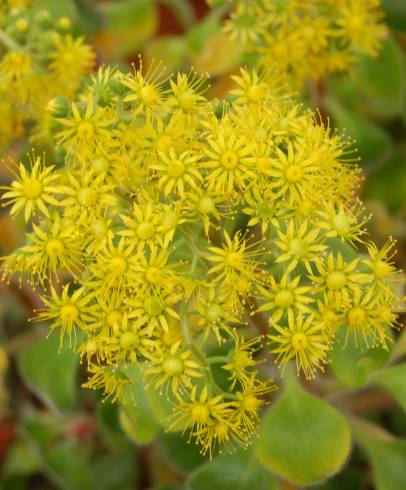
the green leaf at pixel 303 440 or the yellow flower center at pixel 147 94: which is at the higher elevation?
the yellow flower center at pixel 147 94

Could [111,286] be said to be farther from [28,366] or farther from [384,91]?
[384,91]

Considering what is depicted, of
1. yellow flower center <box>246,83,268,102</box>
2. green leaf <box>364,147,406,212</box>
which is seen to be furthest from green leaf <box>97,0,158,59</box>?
yellow flower center <box>246,83,268,102</box>

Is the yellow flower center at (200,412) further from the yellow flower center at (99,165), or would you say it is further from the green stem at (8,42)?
the green stem at (8,42)

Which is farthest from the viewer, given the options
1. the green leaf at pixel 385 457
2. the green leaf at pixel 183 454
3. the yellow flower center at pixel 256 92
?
the green leaf at pixel 183 454

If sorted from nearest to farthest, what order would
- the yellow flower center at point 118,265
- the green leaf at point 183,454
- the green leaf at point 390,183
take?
1. the yellow flower center at point 118,265
2. the green leaf at point 183,454
3. the green leaf at point 390,183

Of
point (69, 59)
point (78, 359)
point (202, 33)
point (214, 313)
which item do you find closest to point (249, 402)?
point (214, 313)

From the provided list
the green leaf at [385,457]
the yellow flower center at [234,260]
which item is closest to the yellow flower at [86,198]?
the yellow flower center at [234,260]
